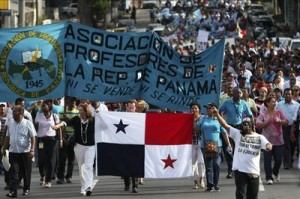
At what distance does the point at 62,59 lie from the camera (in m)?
17.6

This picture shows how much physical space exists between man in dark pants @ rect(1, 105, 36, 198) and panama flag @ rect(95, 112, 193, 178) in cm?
108

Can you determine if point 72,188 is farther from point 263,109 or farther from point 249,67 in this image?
point 249,67

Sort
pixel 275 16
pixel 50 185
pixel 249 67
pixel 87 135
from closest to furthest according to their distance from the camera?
1. pixel 87 135
2. pixel 50 185
3. pixel 249 67
4. pixel 275 16

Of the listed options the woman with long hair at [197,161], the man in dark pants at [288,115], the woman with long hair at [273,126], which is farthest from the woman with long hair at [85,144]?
the man in dark pants at [288,115]

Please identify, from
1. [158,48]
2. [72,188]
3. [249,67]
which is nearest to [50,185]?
[72,188]

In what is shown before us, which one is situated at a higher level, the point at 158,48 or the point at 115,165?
the point at 158,48

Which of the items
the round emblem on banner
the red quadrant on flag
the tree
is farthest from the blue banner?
the tree

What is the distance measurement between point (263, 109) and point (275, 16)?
59916mm

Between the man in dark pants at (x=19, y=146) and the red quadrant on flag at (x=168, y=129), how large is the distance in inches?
73.9

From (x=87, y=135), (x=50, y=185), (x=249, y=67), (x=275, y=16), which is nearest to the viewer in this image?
(x=87, y=135)

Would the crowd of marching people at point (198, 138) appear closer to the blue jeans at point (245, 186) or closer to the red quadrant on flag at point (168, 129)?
the blue jeans at point (245, 186)

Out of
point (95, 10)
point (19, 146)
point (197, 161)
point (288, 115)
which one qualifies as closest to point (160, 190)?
point (197, 161)

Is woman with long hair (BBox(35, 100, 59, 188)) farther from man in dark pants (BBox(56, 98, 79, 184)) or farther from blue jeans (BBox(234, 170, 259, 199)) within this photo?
blue jeans (BBox(234, 170, 259, 199))

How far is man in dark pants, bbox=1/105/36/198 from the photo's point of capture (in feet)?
57.1
